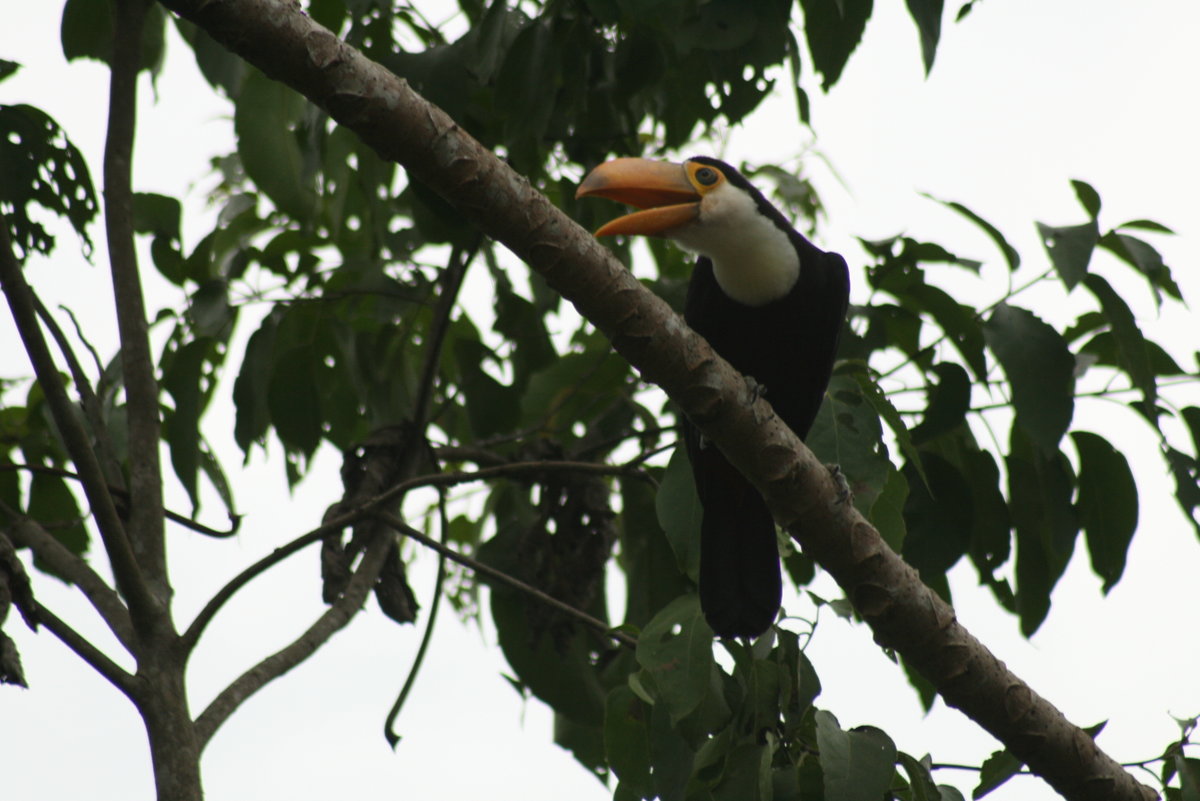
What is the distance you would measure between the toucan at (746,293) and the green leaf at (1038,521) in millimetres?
681

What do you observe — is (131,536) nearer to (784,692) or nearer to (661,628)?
(661,628)

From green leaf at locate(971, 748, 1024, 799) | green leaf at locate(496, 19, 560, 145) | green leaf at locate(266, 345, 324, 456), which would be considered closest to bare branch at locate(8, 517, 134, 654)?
green leaf at locate(266, 345, 324, 456)

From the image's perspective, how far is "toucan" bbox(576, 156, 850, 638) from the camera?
3.89m

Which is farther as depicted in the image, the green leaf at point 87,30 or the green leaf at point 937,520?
the green leaf at point 87,30

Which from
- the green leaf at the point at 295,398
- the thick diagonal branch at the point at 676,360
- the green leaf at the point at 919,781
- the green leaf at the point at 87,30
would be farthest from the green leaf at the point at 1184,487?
the green leaf at the point at 87,30

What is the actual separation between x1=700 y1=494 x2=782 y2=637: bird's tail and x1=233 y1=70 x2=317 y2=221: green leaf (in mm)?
1486

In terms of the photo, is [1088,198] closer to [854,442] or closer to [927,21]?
[927,21]

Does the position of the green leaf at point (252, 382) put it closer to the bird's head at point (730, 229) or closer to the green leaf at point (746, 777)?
the bird's head at point (730, 229)

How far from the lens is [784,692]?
2.60 meters

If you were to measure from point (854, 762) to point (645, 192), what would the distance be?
1.97 meters

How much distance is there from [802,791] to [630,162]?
190cm

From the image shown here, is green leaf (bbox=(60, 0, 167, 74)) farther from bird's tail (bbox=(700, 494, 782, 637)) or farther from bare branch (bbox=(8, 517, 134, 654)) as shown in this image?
bird's tail (bbox=(700, 494, 782, 637))

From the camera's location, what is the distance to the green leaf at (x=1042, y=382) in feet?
9.90

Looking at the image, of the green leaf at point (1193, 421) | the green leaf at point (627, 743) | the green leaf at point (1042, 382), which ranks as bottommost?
the green leaf at point (627, 743)
